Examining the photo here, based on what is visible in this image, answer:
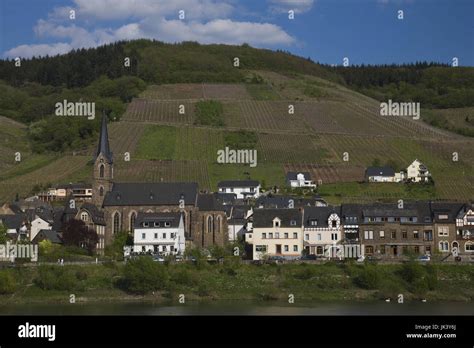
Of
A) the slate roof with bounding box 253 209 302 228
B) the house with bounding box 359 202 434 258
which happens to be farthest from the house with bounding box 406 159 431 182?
the slate roof with bounding box 253 209 302 228

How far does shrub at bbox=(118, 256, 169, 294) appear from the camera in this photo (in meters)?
55.7

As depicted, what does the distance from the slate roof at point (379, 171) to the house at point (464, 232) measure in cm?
3523

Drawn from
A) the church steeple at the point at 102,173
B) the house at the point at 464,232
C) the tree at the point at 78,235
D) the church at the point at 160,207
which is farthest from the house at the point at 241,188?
the house at the point at 464,232

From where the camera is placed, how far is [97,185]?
85.0 meters

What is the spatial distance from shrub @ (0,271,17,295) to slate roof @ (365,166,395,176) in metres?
58.6

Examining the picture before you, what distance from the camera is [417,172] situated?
108 m

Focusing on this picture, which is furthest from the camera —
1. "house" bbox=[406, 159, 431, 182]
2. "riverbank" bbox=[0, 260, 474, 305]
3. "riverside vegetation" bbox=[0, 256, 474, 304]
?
"house" bbox=[406, 159, 431, 182]

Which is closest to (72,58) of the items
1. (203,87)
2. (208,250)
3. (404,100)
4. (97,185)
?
(203,87)

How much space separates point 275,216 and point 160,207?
15899mm

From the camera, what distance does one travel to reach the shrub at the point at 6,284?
55625 mm

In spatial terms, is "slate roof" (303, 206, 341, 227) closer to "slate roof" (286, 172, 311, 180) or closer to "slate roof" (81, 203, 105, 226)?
"slate roof" (81, 203, 105, 226)

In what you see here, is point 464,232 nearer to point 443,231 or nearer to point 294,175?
point 443,231

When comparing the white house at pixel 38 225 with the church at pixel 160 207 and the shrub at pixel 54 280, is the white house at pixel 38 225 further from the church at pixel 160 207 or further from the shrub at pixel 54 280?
the shrub at pixel 54 280
